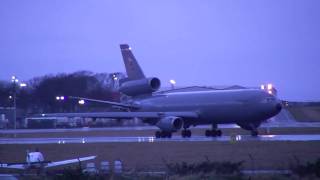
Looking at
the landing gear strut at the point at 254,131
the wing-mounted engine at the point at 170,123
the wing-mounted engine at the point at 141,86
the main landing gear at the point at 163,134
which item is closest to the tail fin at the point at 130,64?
the wing-mounted engine at the point at 141,86

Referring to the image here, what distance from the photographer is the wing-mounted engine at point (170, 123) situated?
51188mm

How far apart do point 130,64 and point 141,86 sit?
2982mm

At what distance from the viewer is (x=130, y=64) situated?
60.1m

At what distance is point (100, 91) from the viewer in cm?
13500

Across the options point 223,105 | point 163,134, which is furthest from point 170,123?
point 223,105

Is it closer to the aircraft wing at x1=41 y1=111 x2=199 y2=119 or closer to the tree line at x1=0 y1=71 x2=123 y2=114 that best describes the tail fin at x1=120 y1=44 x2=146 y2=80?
the aircraft wing at x1=41 y1=111 x2=199 y2=119

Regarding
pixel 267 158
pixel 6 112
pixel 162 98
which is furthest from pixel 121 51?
pixel 6 112

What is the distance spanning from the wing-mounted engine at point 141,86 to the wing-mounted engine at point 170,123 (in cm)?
609

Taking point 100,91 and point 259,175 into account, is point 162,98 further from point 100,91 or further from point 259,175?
point 100,91

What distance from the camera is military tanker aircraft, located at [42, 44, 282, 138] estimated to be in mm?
50844

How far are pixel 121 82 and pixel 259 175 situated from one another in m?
42.8

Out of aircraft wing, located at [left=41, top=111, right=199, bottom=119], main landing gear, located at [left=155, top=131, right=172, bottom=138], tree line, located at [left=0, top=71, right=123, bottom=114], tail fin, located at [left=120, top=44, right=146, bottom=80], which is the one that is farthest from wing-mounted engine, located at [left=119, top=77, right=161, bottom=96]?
tree line, located at [left=0, top=71, right=123, bottom=114]

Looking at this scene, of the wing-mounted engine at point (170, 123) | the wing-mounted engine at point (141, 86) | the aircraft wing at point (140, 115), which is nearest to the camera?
the wing-mounted engine at point (170, 123)

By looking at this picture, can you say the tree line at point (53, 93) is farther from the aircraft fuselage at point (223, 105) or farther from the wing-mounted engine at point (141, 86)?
the aircraft fuselage at point (223, 105)
